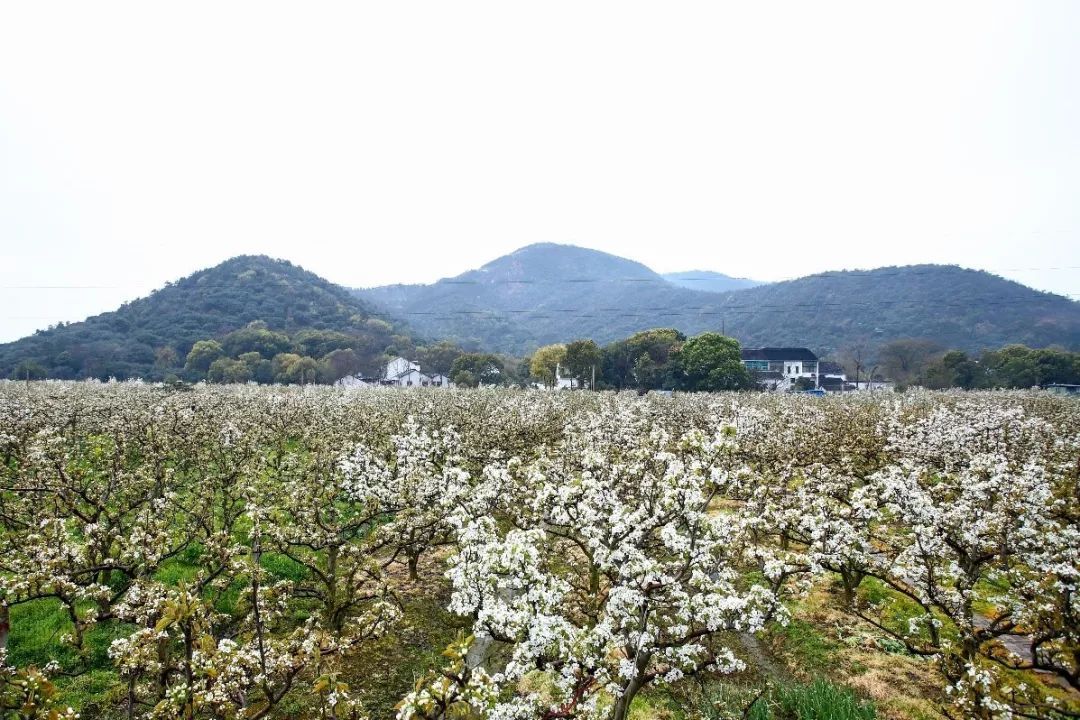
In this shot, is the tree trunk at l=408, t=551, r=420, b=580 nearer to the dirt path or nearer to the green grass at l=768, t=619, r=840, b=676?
the dirt path

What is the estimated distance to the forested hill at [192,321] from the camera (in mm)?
95312

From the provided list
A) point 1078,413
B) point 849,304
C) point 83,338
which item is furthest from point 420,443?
point 849,304

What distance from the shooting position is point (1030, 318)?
143 m

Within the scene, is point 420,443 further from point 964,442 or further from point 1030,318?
point 1030,318

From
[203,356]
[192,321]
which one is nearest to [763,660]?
[203,356]

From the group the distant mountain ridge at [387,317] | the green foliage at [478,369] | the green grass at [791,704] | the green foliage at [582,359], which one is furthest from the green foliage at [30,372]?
the green grass at [791,704]

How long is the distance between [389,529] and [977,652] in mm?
9636

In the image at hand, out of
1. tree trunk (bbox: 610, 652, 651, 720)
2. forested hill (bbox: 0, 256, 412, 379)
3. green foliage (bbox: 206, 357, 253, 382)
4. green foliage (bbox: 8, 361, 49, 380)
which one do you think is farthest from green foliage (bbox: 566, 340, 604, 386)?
green foliage (bbox: 8, 361, 49, 380)

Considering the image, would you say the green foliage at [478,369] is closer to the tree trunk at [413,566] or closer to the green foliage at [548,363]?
the green foliage at [548,363]

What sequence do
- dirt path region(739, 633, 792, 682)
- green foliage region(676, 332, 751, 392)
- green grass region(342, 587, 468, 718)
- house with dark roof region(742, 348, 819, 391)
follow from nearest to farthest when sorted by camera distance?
green grass region(342, 587, 468, 718) → dirt path region(739, 633, 792, 682) → green foliage region(676, 332, 751, 392) → house with dark roof region(742, 348, 819, 391)

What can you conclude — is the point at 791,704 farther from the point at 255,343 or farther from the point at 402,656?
the point at 255,343

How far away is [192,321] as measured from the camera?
397ft

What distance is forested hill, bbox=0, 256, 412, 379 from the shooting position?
3752 inches

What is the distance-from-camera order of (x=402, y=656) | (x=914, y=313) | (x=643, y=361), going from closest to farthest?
(x=402, y=656)
(x=643, y=361)
(x=914, y=313)
